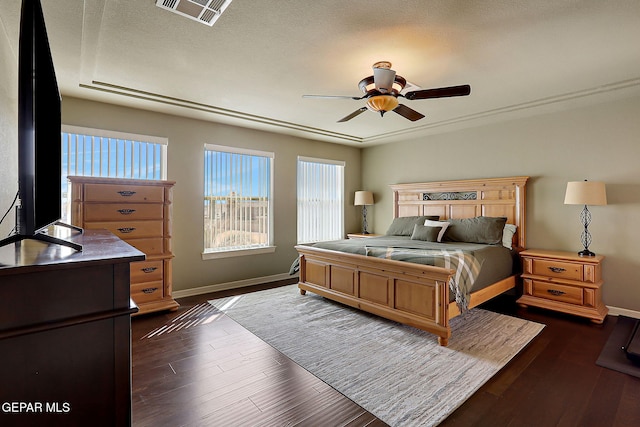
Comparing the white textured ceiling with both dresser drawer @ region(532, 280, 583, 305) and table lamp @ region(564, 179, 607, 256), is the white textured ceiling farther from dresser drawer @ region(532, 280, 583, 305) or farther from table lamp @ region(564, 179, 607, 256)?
dresser drawer @ region(532, 280, 583, 305)

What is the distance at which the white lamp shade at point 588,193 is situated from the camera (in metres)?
3.53

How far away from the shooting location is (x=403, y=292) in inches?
125

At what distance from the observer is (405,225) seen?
517 centimetres

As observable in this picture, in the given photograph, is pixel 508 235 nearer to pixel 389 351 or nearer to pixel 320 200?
pixel 389 351

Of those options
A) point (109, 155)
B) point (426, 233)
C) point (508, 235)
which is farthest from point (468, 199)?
point (109, 155)

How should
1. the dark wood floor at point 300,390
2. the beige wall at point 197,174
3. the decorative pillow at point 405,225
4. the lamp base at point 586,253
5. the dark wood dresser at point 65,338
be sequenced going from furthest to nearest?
the decorative pillow at point 405,225
the beige wall at point 197,174
the lamp base at point 586,253
the dark wood floor at point 300,390
the dark wood dresser at point 65,338

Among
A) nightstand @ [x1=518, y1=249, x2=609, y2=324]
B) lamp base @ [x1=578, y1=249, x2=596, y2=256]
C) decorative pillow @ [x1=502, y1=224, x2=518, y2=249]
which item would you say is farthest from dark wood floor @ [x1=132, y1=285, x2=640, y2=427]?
decorative pillow @ [x1=502, y1=224, x2=518, y2=249]

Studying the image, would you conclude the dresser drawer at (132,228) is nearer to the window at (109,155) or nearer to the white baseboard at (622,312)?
the window at (109,155)

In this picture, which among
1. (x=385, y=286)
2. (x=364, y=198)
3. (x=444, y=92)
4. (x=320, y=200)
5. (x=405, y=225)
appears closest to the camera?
(x=444, y=92)

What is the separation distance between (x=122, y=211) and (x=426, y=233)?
3802mm

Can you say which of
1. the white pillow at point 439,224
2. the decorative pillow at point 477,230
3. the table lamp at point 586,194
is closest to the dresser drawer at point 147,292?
the white pillow at point 439,224

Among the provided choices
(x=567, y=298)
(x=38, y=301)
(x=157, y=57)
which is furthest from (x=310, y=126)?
(x=38, y=301)

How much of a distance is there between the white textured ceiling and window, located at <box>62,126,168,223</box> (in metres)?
0.43

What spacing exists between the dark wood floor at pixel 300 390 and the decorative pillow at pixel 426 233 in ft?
5.72
